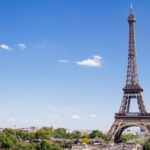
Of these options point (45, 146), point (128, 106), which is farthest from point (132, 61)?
point (45, 146)

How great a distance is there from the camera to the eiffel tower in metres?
87.6

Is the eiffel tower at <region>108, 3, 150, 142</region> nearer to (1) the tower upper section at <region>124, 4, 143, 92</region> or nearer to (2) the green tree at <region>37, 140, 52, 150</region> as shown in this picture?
(1) the tower upper section at <region>124, 4, 143, 92</region>

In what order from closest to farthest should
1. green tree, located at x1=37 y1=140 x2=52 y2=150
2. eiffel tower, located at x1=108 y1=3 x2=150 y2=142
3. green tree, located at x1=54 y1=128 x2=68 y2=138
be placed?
green tree, located at x1=37 y1=140 x2=52 y2=150 → eiffel tower, located at x1=108 y1=3 x2=150 y2=142 → green tree, located at x1=54 y1=128 x2=68 y2=138

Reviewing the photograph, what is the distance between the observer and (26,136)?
106m

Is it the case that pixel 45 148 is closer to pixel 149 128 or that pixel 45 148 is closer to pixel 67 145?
pixel 67 145

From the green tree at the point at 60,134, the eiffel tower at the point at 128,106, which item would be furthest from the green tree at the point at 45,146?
the green tree at the point at 60,134

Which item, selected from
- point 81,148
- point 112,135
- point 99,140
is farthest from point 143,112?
point 81,148

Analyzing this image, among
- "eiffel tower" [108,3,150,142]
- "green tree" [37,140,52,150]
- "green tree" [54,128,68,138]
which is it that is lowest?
"green tree" [37,140,52,150]

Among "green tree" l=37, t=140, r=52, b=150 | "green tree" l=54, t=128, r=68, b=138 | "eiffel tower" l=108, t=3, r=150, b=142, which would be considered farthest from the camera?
"green tree" l=54, t=128, r=68, b=138

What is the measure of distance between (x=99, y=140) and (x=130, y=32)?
36.7m

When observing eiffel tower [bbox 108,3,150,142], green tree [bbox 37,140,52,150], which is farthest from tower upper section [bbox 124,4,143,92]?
green tree [bbox 37,140,52,150]

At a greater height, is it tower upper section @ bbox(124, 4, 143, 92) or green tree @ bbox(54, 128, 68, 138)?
tower upper section @ bbox(124, 4, 143, 92)

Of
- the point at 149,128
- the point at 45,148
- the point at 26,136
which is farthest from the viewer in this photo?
the point at 26,136

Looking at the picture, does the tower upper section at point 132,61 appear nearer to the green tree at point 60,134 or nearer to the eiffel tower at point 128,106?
the eiffel tower at point 128,106
